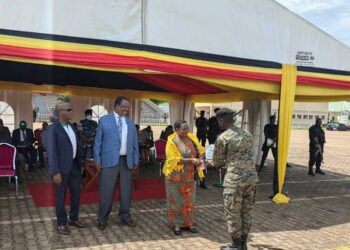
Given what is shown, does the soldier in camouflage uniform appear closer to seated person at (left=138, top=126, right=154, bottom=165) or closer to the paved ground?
the paved ground

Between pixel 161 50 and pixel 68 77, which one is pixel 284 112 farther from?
pixel 68 77

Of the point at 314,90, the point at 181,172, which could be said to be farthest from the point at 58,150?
the point at 314,90

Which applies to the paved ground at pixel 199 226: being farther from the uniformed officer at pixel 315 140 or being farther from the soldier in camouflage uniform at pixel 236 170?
the uniformed officer at pixel 315 140

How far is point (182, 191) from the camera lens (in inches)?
204

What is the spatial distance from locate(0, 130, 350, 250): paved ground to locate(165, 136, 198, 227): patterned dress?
0.77 ft

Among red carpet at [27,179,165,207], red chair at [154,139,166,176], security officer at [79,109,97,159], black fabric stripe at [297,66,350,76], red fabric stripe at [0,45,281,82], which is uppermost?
black fabric stripe at [297,66,350,76]

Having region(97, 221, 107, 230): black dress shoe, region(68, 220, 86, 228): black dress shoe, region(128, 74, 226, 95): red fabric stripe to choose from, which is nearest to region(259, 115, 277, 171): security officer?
region(128, 74, 226, 95): red fabric stripe

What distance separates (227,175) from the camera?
14.1ft

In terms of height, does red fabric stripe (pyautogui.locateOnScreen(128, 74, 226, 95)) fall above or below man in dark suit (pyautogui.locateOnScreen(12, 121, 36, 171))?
above

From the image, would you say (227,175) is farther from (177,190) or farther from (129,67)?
(129,67)

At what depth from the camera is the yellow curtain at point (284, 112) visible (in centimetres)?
726

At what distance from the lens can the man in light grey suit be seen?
5.11 m

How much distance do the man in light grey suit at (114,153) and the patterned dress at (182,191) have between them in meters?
0.61

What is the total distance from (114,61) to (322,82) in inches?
173
